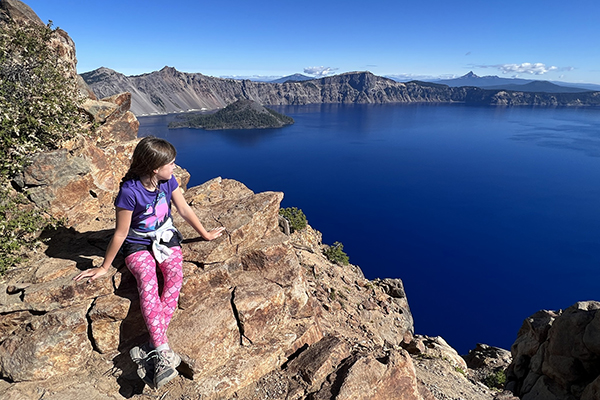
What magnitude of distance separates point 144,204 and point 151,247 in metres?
0.87

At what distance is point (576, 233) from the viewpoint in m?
74.4

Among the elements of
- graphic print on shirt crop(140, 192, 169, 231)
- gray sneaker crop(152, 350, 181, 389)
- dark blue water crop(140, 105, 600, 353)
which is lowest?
dark blue water crop(140, 105, 600, 353)

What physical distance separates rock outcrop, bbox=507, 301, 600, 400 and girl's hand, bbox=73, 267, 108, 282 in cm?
1514

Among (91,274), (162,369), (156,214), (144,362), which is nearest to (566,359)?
(162,369)

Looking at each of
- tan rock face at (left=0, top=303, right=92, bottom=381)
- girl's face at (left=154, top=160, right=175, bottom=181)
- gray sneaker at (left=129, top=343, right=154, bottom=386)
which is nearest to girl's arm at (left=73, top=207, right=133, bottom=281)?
girl's face at (left=154, top=160, right=175, bottom=181)

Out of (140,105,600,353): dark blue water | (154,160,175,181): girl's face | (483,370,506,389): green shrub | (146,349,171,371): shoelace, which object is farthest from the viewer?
(140,105,600,353): dark blue water

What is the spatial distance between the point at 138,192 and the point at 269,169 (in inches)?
4669

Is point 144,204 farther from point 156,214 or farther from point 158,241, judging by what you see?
point 158,241

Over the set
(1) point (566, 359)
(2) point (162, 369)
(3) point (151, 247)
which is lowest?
(1) point (566, 359)

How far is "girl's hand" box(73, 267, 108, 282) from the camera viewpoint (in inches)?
237

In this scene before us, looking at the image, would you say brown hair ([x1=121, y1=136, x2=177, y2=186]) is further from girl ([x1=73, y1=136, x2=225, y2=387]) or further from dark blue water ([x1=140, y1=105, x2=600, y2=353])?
dark blue water ([x1=140, y1=105, x2=600, y2=353])

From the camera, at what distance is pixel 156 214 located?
6098 millimetres

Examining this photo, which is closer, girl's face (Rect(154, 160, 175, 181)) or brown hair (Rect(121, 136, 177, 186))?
brown hair (Rect(121, 136, 177, 186))

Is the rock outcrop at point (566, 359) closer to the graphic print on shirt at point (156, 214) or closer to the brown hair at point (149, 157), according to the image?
the graphic print on shirt at point (156, 214)
